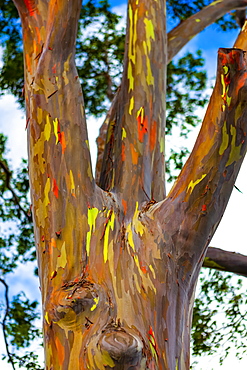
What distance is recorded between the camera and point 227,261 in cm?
496

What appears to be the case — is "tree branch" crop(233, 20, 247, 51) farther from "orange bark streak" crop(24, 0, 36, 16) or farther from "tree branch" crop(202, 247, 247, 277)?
"tree branch" crop(202, 247, 247, 277)

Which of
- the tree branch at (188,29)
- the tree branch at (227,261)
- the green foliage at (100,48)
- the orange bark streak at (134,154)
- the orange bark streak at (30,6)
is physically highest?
the green foliage at (100,48)

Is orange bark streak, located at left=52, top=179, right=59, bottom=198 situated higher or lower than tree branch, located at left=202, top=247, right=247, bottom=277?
lower

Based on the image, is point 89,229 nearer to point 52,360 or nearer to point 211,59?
point 52,360

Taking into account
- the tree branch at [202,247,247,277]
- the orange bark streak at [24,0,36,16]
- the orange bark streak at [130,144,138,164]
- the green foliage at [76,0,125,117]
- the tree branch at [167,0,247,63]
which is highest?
the green foliage at [76,0,125,117]

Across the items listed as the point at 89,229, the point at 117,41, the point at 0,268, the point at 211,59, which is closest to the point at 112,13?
the point at 117,41

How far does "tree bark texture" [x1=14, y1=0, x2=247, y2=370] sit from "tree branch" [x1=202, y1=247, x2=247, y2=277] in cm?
207

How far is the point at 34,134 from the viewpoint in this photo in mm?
2834

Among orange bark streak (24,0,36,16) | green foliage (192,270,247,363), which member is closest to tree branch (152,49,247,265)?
orange bark streak (24,0,36,16)

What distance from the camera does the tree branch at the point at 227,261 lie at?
492 cm

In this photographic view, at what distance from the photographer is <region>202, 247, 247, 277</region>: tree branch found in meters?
4.92

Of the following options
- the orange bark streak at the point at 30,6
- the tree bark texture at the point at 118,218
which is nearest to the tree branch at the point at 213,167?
the tree bark texture at the point at 118,218

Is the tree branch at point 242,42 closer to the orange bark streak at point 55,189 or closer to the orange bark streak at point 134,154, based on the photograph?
the orange bark streak at point 134,154

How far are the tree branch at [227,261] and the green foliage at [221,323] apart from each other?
6.27ft
